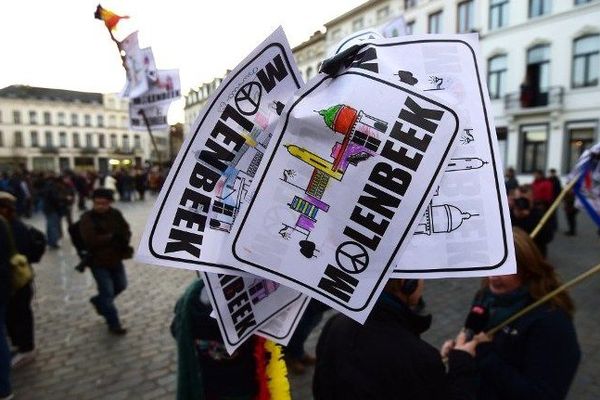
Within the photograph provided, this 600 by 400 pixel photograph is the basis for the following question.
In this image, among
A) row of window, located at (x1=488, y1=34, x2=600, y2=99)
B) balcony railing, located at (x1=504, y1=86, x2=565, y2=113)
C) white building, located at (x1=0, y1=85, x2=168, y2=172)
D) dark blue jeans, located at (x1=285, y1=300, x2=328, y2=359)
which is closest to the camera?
dark blue jeans, located at (x1=285, y1=300, x2=328, y2=359)

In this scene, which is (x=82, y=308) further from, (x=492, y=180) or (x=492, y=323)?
(x=492, y=180)

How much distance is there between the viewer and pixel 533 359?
5.73 feet

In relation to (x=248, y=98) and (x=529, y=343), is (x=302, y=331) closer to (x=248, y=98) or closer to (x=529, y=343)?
(x=529, y=343)

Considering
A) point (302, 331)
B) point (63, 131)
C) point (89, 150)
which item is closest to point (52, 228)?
point (302, 331)

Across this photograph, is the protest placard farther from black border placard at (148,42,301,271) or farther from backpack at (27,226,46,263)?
backpack at (27,226,46,263)

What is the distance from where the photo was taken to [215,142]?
1.17 metres

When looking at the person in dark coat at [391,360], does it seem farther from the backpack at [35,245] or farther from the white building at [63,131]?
the white building at [63,131]

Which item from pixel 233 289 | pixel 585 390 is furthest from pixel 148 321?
pixel 585 390

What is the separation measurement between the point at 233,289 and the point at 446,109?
0.90m

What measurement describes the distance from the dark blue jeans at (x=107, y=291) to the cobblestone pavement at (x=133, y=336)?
0.25m

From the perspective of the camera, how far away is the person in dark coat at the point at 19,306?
13.4 feet

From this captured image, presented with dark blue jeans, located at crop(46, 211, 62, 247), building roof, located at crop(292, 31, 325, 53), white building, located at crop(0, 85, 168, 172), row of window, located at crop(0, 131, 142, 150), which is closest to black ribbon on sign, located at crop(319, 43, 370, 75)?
dark blue jeans, located at crop(46, 211, 62, 247)

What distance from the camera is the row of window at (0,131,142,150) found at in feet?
204

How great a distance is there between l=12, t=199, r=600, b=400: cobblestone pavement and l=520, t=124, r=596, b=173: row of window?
45.8 ft
